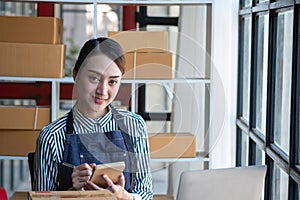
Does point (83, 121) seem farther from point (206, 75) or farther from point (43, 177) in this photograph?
point (206, 75)

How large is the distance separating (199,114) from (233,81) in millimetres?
497

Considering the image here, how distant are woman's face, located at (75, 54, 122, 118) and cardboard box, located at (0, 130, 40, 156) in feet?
3.58

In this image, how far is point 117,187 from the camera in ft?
7.53

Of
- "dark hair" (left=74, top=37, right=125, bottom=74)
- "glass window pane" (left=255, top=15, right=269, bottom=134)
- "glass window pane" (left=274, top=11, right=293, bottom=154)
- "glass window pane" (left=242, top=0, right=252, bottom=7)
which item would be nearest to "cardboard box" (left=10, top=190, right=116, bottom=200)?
"dark hair" (left=74, top=37, right=125, bottom=74)

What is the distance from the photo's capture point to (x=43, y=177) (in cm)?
249

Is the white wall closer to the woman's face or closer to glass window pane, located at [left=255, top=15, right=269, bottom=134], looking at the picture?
glass window pane, located at [left=255, top=15, right=269, bottom=134]

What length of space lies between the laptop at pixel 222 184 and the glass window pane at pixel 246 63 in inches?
66.8

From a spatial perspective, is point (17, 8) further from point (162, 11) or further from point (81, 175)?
point (81, 175)

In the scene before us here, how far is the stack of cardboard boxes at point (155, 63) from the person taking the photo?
3.35 meters

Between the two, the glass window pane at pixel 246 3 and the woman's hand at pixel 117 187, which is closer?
the woman's hand at pixel 117 187

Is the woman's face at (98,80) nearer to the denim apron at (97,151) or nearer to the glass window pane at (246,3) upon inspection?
the denim apron at (97,151)

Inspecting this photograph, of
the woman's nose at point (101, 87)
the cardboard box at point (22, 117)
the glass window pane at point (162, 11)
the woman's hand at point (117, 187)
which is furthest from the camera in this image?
the glass window pane at point (162, 11)

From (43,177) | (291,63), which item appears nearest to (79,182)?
(43,177)

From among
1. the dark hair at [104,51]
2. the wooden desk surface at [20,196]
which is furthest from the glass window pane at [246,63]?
the dark hair at [104,51]
